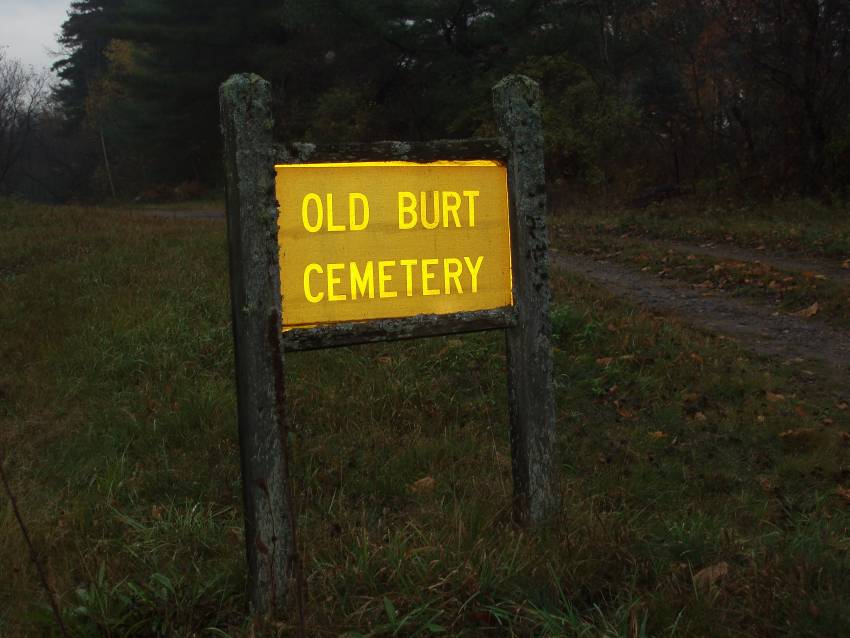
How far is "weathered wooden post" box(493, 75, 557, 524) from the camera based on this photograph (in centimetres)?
328

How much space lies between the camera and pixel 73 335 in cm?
695

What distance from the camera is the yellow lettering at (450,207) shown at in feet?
10.3

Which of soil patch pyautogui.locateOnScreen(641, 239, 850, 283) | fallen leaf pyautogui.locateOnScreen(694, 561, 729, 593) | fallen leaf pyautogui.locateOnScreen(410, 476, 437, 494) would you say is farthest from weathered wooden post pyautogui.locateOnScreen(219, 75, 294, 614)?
soil patch pyautogui.locateOnScreen(641, 239, 850, 283)

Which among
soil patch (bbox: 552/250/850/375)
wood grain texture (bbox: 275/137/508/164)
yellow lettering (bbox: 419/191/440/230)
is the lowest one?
soil patch (bbox: 552/250/850/375)

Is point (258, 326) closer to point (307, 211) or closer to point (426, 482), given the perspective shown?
point (307, 211)

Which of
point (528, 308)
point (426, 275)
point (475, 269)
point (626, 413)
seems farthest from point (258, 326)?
point (626, 413)

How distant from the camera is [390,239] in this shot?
9.99 ft

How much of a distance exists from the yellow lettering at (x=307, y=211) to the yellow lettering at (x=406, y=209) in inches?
12.1

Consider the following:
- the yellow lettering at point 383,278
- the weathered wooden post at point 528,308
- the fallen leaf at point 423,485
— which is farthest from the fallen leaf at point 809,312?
the yellow lettering at point 383,278

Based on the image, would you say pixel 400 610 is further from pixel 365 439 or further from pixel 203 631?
pixel 365 439

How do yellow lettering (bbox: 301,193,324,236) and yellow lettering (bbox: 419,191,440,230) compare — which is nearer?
yellow lettering (bbox: 301,193,324,236)

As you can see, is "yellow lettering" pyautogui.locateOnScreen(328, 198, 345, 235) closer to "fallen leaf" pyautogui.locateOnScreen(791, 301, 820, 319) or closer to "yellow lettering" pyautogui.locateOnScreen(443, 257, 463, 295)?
"yellow lettering" pyautogui.locateOnScreen(443, 257, 463, 295)

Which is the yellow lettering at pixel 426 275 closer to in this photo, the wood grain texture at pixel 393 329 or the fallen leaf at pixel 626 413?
the wood grain texture at pixel 393 329

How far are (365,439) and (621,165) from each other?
1687 centimetres
